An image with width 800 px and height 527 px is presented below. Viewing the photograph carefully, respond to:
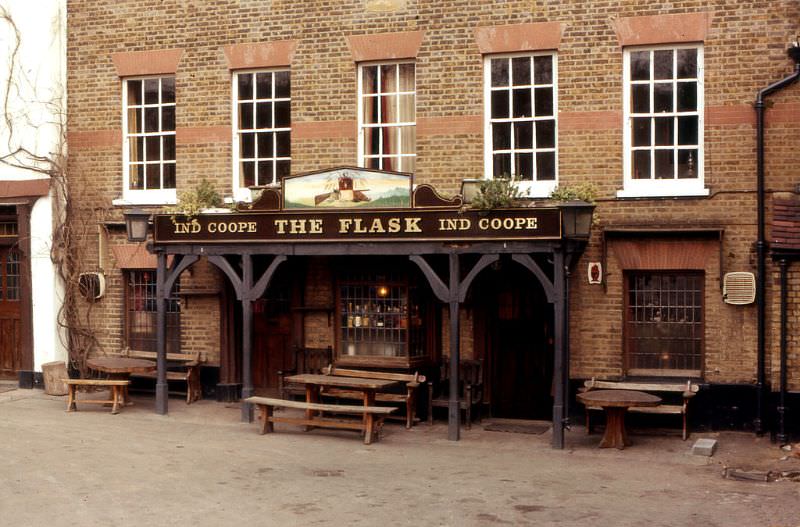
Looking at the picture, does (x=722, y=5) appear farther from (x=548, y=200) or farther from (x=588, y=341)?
(x=588, y=341)

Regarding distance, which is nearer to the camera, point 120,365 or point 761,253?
point 761,253

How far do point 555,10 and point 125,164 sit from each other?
719 cm

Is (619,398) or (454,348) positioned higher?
(454,348)

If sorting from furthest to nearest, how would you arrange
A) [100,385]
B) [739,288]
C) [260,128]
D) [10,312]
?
[10,312] → [260,128] → [100,385] → [739,288]

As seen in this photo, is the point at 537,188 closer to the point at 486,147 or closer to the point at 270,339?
the point at 486,147

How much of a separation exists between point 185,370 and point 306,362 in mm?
2175

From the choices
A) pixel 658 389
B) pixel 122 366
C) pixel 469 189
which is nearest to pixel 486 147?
pixel 469 189

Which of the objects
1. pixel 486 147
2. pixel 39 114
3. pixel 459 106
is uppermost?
pixel 39 114

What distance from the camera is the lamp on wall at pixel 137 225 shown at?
1550 centimetres

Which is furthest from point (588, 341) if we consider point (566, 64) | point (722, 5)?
point (722, 5)

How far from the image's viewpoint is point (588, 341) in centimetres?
1462

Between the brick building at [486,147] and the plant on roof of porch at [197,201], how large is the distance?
56cm

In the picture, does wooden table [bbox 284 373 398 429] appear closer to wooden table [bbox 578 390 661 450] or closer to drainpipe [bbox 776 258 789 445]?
wooden table [bbox 578 390 661 450]

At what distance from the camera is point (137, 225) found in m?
15.5
